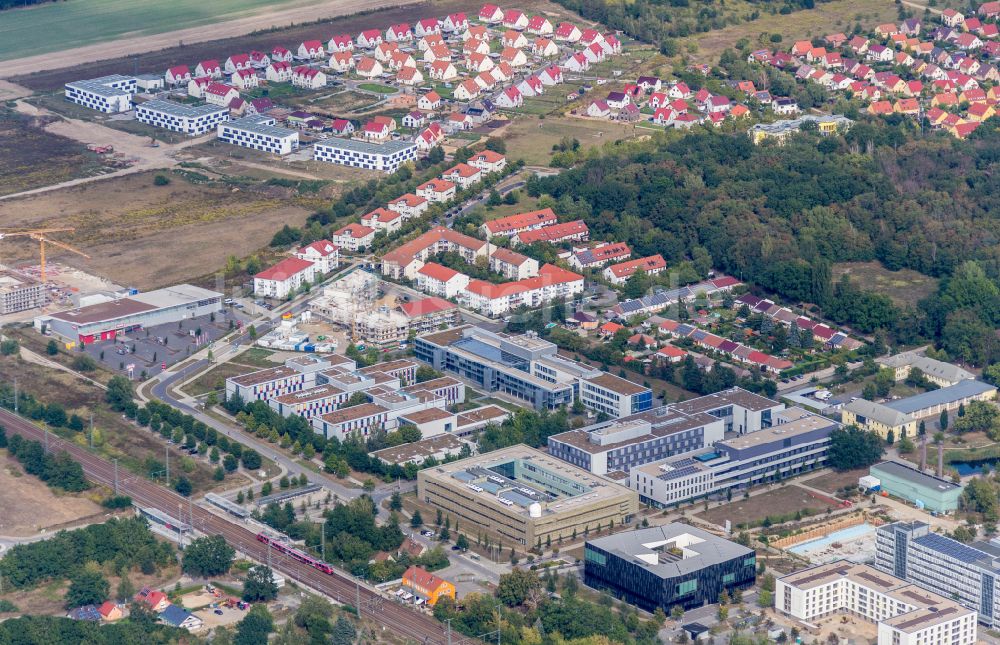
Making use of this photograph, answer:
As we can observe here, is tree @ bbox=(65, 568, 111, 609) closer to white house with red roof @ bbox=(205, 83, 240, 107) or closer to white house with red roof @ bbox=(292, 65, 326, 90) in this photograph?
white house with red roof @ bbox=(205, 83, 240, 107)

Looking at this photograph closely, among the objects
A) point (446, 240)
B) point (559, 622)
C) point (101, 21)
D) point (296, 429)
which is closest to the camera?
point (559, 622)

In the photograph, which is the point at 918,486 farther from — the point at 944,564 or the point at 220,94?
the point at 220,94

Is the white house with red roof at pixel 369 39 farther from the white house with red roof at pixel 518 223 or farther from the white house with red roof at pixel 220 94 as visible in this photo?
the white house with red roof at pixel 518 223

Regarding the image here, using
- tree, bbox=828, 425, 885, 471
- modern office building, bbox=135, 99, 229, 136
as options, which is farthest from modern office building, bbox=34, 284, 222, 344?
tree, bbox=828, 425, 885, 471

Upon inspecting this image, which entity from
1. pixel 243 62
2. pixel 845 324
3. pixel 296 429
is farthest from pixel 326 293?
pixel 243 62

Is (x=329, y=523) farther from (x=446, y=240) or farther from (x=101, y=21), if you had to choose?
(x=101, y=21)

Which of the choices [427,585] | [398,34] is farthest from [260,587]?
[398,34]
